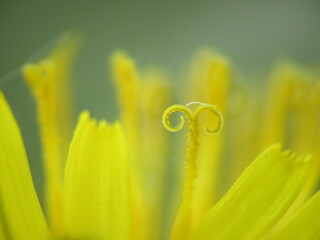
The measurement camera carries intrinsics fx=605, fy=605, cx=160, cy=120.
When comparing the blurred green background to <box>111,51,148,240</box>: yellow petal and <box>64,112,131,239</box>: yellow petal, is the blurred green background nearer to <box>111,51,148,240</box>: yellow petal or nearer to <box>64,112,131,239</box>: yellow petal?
<box>111,51,148,240</box>: yellow petal

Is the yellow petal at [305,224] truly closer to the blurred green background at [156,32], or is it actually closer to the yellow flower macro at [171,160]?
the yellow flower macro at [171,160]

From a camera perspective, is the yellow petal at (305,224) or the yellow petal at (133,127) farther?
the yellow petal at (133,127)

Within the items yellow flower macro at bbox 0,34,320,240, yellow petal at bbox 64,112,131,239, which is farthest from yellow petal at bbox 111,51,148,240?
yellow petal at bbox 64,112,131,239

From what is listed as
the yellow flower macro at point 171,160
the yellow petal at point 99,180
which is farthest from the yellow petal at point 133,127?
the yellow petal at point 99,180

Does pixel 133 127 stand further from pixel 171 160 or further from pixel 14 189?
pixel 14 189

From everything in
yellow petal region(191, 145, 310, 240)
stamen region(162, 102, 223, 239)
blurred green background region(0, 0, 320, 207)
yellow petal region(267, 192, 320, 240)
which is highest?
blurred green background region(0, 0, 320, 207)

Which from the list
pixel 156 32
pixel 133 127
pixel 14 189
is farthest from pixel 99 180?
pixel 156 32

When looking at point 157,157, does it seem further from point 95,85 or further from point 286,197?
point 286,197

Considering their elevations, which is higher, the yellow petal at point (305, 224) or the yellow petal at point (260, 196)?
the yellow petal at point (260, 196)

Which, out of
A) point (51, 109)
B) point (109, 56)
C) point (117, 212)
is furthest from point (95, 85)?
point (117, 212)
